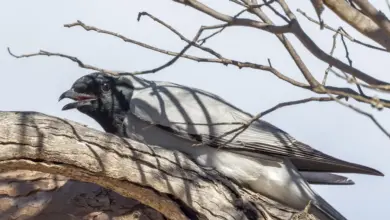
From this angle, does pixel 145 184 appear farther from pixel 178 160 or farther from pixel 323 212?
pixel 323 212

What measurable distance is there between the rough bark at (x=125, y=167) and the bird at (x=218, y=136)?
0.54ft

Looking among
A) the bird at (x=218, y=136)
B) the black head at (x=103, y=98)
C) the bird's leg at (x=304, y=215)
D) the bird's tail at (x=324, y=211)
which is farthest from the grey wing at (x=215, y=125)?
the bird's leg at (x=304, y=215)

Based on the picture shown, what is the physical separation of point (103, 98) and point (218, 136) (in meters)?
0.76

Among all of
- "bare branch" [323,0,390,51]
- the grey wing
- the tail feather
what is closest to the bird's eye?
the grey wing

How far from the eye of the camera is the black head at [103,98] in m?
4.17

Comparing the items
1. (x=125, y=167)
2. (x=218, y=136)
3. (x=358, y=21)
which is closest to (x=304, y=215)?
(x=218, y=136)

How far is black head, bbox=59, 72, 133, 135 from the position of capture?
13.7 ft

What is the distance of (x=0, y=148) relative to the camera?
Answer: 3037mm

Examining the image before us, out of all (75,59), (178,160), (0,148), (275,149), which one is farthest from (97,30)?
(275,149)

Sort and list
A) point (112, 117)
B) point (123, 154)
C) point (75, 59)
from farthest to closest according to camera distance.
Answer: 1. point (112, 117)
2. point (123, 154)
3. point (75, 59)

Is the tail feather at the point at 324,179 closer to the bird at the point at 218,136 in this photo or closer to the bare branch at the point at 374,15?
the bird at the point at 218,136

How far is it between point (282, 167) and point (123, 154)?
956 mm

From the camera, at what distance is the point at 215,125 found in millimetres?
3945

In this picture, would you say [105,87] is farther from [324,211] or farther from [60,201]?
[324,211]
